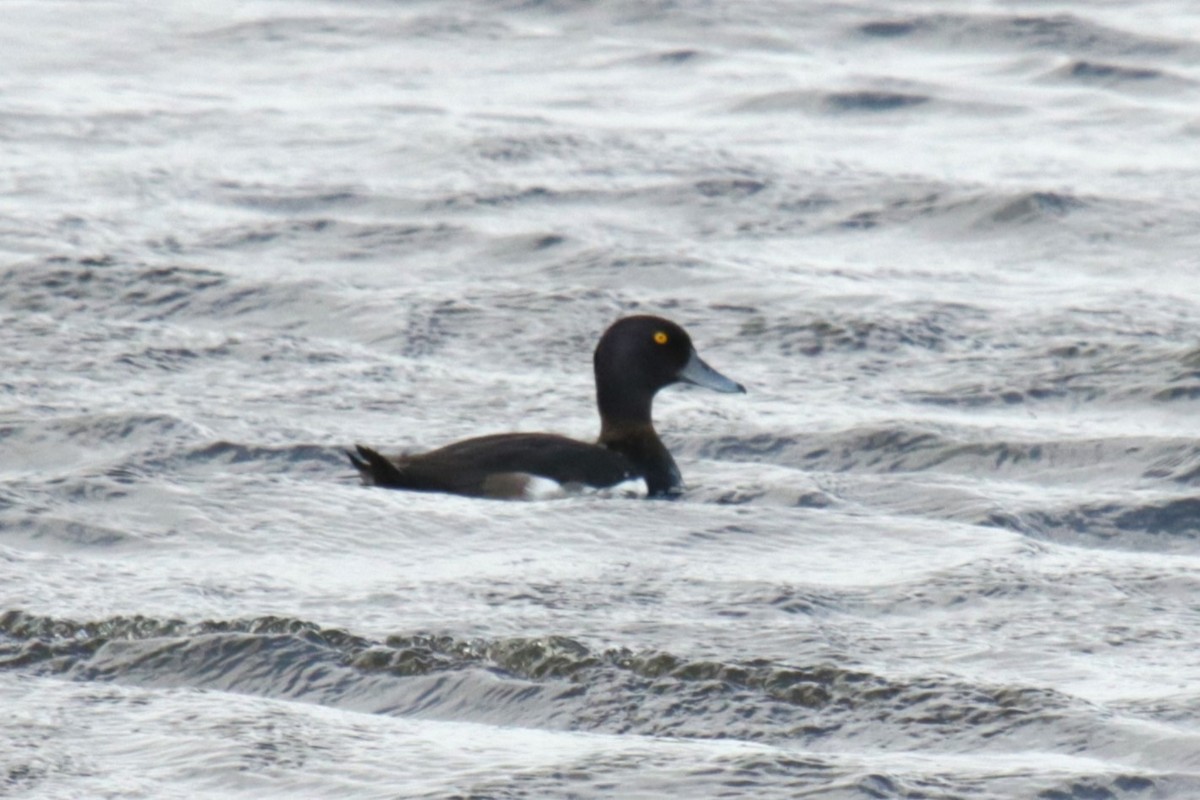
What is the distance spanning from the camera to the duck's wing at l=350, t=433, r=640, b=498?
801 cm

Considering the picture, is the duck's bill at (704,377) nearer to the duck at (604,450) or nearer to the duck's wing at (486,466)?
the duck at (604,450)

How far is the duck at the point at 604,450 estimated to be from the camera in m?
8.09

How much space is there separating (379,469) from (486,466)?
0.39 metres

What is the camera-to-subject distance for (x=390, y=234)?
42.4 feet

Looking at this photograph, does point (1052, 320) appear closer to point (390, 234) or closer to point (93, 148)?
point (390, 234)

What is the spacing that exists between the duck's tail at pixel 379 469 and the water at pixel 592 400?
53 millimetres

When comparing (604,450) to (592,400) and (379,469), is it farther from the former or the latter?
(592,400)

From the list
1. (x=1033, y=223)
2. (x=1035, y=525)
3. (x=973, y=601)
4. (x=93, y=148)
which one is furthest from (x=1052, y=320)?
(x=93, y=148)

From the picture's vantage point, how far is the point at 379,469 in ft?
26.1

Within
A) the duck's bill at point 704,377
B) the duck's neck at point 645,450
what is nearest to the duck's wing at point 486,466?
the duck's neck at point 645,450

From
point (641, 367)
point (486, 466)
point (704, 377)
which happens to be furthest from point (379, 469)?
point (704, 377)

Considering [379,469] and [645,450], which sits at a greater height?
[379,469]

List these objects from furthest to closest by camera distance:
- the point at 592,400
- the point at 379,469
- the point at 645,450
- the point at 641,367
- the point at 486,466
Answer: the point at 592,400, the point at 641,367, the point at 645,450, the point at 486,466, the point at 379,469

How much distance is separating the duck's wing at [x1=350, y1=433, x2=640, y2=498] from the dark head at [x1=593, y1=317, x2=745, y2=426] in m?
0.75
